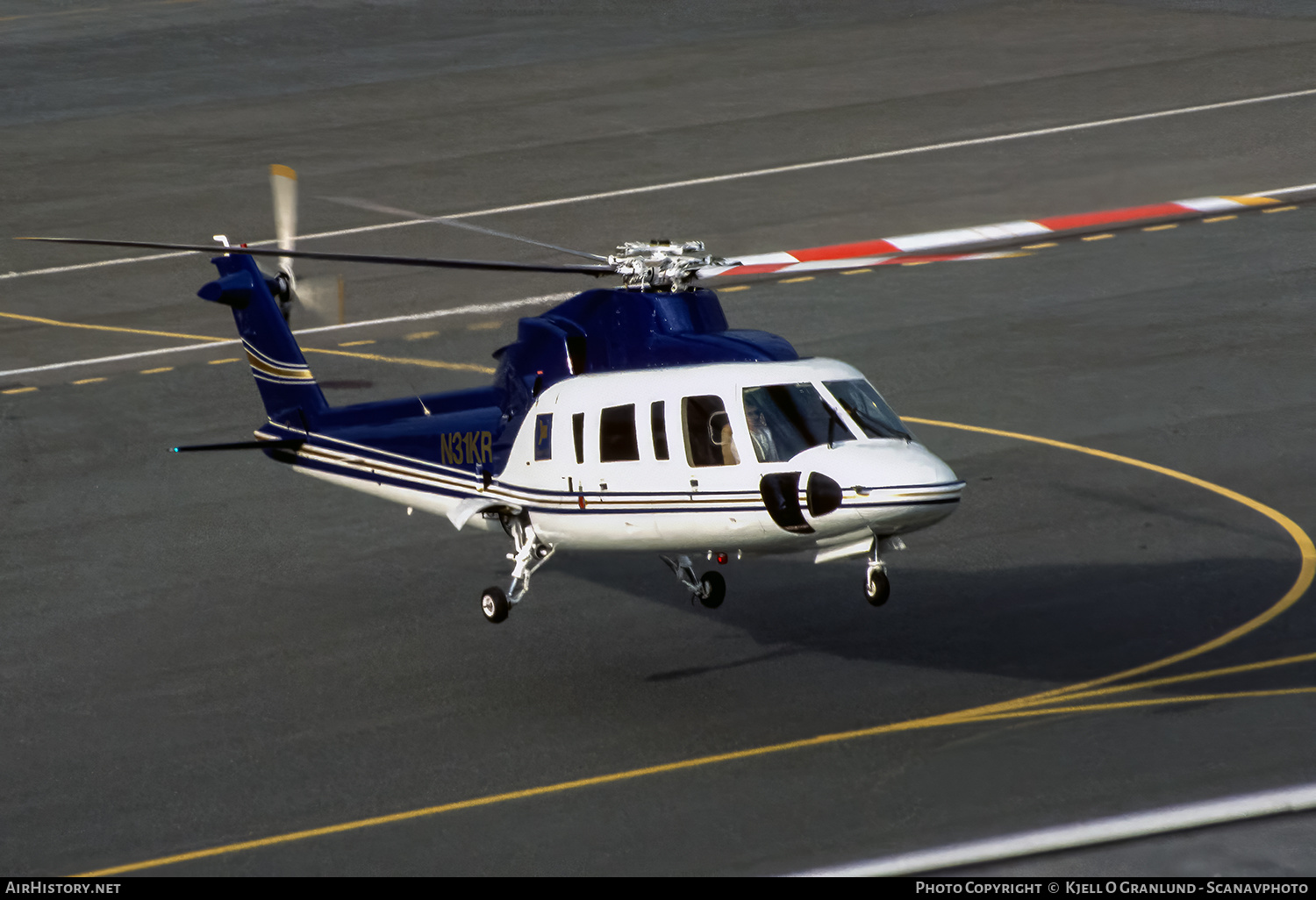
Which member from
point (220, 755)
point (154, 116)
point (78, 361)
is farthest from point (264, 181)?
point (220, 755)

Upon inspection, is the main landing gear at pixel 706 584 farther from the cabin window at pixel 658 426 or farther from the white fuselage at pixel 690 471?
the cabin window at pixel 658 426

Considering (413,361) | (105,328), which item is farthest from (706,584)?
(105,328)

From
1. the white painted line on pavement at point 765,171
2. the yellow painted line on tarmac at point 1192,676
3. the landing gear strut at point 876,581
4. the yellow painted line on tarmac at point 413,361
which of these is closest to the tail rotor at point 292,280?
the landing gear strut at point 876,581

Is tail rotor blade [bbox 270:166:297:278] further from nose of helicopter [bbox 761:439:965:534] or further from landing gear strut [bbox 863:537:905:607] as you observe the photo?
landing gear strut [bbox 863:537:905:607]

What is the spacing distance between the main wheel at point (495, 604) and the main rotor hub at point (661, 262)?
191 inches

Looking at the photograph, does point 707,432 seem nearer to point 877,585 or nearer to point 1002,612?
point 877,585

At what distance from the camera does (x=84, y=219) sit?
1900 inches

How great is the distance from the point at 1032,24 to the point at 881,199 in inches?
800

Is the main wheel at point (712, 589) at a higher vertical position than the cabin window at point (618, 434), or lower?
lower

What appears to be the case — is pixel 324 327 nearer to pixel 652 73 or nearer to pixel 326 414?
pixel 326 414

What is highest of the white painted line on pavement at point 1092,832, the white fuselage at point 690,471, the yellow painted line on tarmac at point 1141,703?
the white fuselage at point 690,471

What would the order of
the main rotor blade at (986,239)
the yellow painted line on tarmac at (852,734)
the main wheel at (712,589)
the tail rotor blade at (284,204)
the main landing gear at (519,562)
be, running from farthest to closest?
the tail rotor blade at (284,204) → the main wheel at (712,589) → the main landing gear at (519,562) → the main rotor blade at (986,239) → the yellow painted line on tarmac at (852,734)

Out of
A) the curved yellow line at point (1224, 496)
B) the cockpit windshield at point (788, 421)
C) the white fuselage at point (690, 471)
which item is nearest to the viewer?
the white fuselage at point (690, 471)

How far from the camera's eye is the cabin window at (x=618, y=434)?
2238cm
